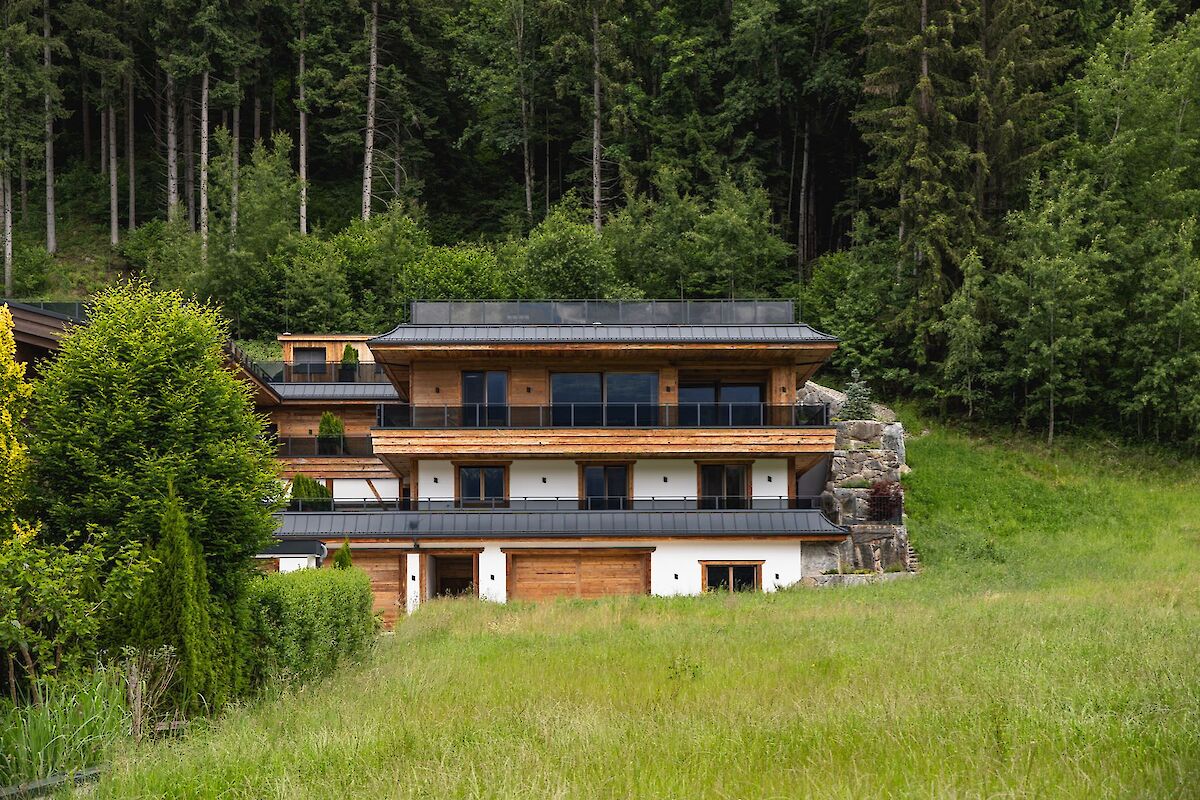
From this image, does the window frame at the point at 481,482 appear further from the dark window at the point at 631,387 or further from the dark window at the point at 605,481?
the dark window at the point at 631,387

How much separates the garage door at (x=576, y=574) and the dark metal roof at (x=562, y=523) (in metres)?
0.84

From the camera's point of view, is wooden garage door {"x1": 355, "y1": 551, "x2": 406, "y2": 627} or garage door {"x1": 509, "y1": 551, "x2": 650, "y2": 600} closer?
wooden garage door {"x1": 355, "y1": 551, "x2": 406, "y2": 627}

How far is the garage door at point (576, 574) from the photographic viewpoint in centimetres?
3161

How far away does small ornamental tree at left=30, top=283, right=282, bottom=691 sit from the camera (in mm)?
15422

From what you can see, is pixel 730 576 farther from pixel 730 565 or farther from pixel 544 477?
pixel 544 477

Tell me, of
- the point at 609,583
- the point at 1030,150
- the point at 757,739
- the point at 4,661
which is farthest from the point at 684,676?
the point at 1030,150

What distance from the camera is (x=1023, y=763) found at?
8.66 m

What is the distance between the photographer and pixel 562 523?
31.6 meters

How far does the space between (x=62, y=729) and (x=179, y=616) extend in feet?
8.43

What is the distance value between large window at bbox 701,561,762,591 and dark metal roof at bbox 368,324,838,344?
6.90 metres

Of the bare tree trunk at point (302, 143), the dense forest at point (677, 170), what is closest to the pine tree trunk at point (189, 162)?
the dense forest at point (677, 170)

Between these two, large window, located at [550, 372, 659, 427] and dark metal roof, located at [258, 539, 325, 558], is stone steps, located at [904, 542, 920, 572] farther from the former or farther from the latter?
dark metal roof, located at [258, 539, 325, 558]

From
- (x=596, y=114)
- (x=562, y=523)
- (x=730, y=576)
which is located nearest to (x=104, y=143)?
(x=596, y=114)

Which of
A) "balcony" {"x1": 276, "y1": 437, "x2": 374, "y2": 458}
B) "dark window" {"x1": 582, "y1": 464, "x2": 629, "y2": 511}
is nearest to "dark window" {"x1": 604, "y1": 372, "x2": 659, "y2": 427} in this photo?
"dark window" {"x1": 582, "y1": 464, "x2": 629, "y2": 511}
